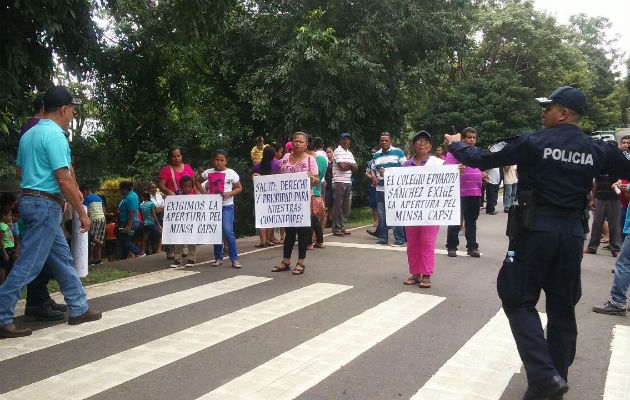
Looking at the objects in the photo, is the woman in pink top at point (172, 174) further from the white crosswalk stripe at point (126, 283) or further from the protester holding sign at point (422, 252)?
the protester holding sign at point (422, 252)

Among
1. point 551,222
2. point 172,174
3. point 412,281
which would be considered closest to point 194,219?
point 172,174

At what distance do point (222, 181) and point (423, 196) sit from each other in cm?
303

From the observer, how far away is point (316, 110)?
16.9m

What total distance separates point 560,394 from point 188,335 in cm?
299

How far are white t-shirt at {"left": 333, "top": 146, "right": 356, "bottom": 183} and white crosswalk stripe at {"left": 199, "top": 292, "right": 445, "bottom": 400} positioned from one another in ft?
19.3

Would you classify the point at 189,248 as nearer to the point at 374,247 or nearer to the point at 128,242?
the point at 374,247

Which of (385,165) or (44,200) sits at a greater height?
(385,165)

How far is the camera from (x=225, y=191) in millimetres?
8469

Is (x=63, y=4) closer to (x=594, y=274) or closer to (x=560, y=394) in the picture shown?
(x=560, y=394)

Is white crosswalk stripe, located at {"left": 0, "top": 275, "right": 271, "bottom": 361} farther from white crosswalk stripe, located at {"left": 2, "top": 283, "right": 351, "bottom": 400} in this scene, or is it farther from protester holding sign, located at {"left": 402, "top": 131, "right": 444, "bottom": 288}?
protester holding sign, located at {"left": 402, "top": 131, "right": 444, "bottom": 288}

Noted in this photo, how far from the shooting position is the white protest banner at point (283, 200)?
25.8 ft

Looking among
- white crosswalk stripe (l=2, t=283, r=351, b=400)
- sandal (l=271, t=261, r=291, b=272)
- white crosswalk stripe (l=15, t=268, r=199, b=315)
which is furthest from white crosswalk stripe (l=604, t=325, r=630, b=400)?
white crosswalk stripe (l=15, t=268, r=199, b=315)

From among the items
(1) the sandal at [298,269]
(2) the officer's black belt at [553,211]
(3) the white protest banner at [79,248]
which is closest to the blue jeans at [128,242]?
(1) the sandal at [298,269]

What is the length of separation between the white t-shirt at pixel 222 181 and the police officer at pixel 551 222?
5252 mm
